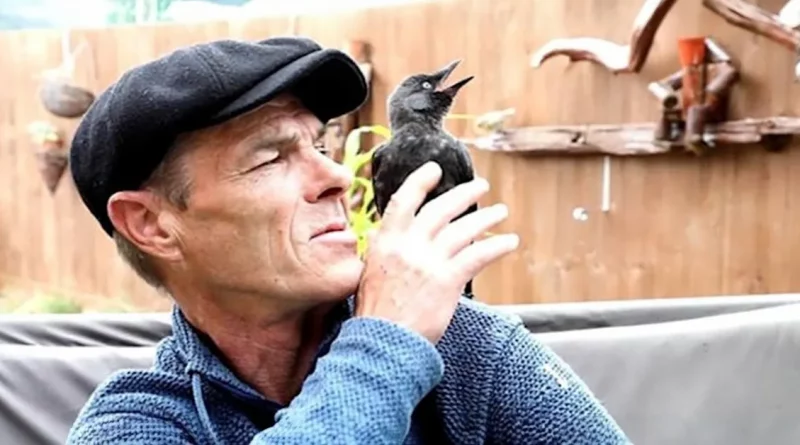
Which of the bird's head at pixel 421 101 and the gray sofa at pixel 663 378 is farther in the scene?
the gray sofa at pixel 663 378

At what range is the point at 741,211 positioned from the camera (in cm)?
256

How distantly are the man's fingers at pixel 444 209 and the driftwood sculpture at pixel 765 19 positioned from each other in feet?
5.69

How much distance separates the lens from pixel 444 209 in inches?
28.5

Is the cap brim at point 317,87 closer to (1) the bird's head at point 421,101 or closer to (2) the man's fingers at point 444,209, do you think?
(2) the man's fingers at point 444,209

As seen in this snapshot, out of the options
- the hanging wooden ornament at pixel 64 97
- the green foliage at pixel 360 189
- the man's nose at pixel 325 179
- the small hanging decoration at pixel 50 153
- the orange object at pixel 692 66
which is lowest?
the small hanging decoration at pixel 50 153

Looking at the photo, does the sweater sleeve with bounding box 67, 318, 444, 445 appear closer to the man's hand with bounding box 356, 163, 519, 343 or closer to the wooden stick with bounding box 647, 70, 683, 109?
the man's hand with bounding box 356, 163, 519, 343

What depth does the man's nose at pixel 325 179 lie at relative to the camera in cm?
76

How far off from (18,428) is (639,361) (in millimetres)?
1127

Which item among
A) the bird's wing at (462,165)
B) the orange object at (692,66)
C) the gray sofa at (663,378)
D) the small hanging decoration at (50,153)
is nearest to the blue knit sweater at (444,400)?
the bird's wing at (462,165)

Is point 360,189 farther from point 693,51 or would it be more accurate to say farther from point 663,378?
point 663,378

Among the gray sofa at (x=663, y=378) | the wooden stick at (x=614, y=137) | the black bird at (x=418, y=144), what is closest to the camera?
the black bird at (x=418, y=144)

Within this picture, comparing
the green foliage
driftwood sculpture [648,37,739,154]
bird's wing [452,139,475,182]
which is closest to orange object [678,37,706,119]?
driftwood sculpture [648,37,739,154]

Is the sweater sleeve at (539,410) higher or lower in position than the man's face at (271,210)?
lower

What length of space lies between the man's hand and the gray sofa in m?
1.00
